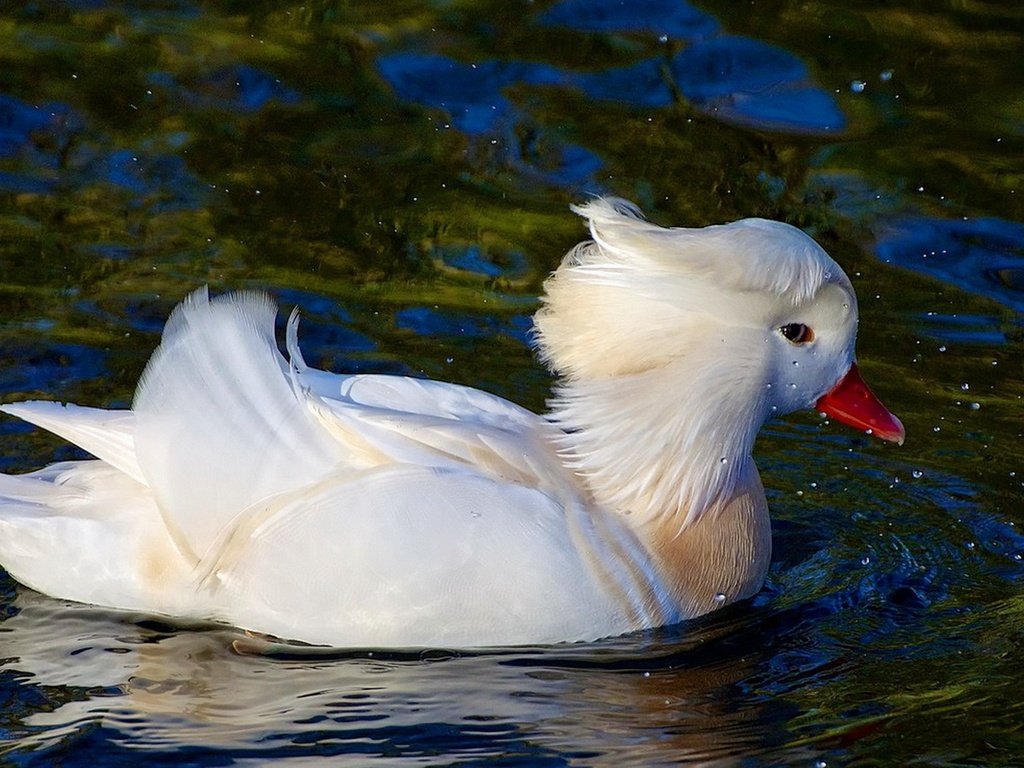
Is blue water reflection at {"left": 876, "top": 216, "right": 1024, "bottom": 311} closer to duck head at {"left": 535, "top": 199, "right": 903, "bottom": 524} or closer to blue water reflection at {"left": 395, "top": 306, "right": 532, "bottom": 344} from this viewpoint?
blue water reflection at {"left": 395, "top": 306, "right": 532, "bottom": 344}

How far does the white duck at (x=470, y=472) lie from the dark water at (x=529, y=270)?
0.58ft

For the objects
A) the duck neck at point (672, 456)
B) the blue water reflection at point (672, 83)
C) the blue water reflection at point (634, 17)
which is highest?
the blue water reflection at point (634, 17)

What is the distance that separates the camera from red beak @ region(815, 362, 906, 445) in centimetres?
662

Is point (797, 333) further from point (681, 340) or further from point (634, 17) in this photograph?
point (634, 17)

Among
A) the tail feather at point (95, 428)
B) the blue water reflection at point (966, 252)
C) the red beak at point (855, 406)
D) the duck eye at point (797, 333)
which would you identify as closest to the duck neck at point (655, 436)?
the duck eye at point (797, 333)

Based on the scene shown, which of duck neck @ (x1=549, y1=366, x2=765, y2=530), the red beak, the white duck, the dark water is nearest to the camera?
the dark water

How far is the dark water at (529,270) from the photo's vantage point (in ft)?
18.5

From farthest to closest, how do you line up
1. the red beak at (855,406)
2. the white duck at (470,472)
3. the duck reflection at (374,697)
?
the red beak at (855,406) < the white duck at (470,472) < the duck reflection at (374,697)

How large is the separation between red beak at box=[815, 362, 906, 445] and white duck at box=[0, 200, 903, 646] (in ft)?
0.51

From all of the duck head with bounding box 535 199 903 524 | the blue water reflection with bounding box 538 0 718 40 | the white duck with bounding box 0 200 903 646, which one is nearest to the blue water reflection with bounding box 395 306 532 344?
the white duck with bounding box 0 200 903 646

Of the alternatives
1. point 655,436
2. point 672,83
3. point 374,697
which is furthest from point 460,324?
point 374,697

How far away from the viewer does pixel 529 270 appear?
368 inches

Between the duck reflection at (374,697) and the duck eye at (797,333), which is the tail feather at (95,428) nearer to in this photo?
the duck reflection at (374,697)

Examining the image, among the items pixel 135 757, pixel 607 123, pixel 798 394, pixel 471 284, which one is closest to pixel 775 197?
pixel 607 123
